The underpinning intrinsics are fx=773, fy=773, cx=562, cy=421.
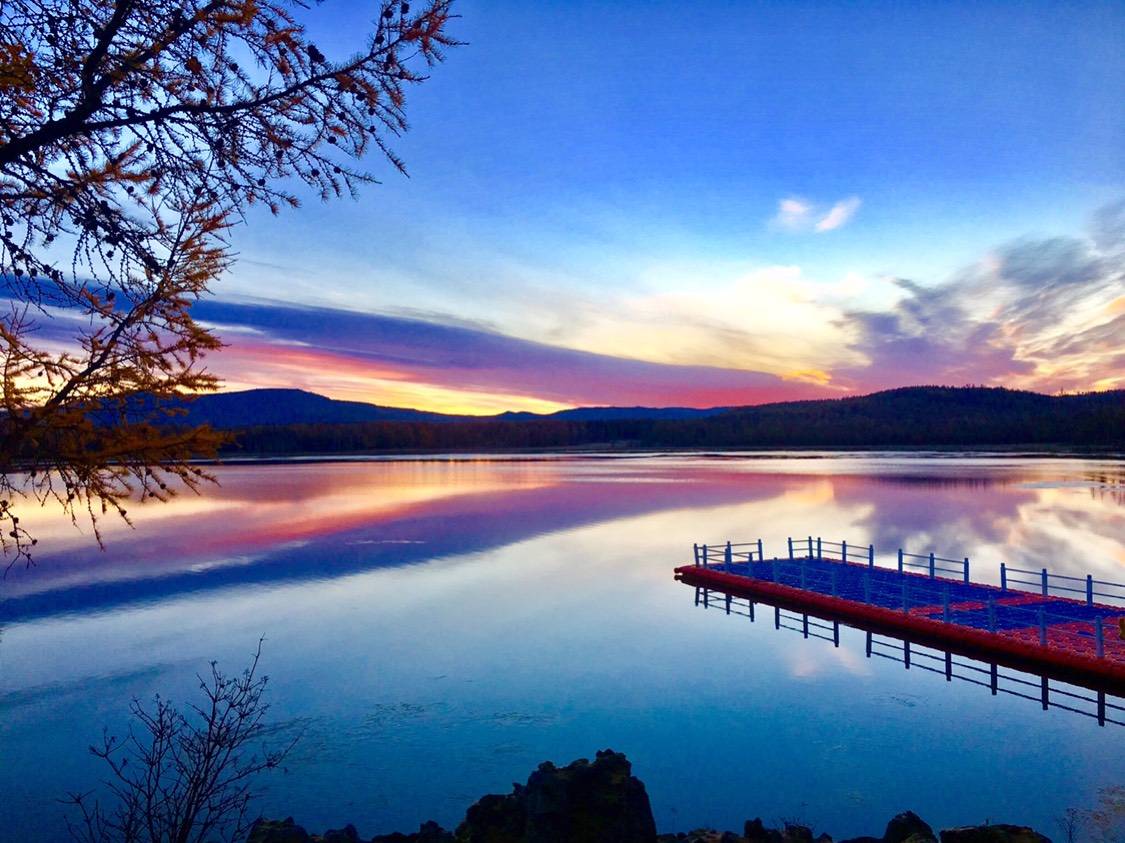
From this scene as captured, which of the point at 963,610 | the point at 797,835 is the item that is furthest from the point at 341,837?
the point at 963,610

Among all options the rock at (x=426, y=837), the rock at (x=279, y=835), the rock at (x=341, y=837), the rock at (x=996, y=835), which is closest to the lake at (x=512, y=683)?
the rock at (x=426, y=837)

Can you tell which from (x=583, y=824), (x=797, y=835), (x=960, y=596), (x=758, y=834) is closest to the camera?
(x=583, y=824)

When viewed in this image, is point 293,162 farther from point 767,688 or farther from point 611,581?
point 611,581

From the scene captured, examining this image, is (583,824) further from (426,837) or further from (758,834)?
(758,834)

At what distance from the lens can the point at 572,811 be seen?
909cm

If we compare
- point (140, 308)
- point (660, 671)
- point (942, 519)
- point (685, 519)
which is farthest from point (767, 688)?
point (942, 519)

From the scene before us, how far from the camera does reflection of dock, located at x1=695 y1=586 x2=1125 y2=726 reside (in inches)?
612

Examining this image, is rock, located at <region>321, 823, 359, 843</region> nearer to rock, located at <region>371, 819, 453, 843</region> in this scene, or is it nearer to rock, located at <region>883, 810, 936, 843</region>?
rock, located at <region>371, 819, 453, 843</region>

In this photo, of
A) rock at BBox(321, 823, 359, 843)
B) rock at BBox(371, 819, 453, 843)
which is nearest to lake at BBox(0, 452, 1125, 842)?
rock at BBox(371, 819, 453, 843)

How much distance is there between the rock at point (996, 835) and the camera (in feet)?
27.3

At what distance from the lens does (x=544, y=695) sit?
57.9ft

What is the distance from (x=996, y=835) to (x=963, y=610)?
44.3ft

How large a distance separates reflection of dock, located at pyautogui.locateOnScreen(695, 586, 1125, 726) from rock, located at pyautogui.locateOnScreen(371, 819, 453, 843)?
1177cm

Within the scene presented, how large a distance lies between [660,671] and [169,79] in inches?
714
